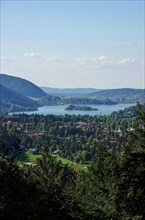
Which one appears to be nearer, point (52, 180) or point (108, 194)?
point (108, 194)

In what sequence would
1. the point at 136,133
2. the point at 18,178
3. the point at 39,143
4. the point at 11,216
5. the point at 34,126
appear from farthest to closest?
the point at 34,126
the point at 39,143
the point at 136,133
the point at 18,178
the point at 11,216

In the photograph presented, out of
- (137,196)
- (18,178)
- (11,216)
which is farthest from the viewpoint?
(137,196)

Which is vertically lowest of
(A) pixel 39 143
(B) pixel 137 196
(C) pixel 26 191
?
(A) pixel 39 143

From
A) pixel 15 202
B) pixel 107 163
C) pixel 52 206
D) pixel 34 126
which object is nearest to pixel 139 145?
pixel 107 163

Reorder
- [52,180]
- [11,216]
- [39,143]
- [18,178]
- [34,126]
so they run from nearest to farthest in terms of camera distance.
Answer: [11,216]
[18,178]
[52,180]
[39,143]
[34,126]

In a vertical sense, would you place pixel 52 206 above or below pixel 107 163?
below

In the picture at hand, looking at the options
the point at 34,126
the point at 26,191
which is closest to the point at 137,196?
the point at 26,191

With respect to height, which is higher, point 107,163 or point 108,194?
point 107,163

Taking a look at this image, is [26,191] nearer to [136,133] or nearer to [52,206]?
[52,206]

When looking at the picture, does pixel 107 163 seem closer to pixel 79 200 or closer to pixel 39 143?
pixel 79 200
